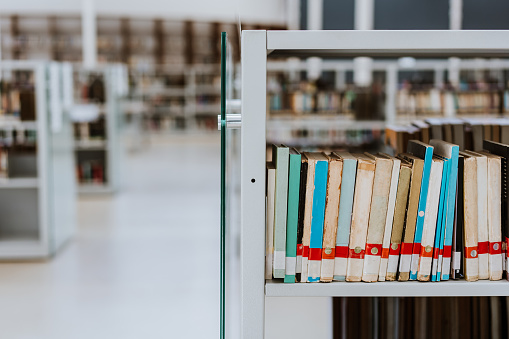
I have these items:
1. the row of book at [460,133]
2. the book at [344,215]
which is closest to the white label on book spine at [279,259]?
the book at [344,215]

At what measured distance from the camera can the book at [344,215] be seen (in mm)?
1481

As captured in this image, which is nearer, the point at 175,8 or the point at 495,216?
the point at 495,216

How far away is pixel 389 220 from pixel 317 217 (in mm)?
177

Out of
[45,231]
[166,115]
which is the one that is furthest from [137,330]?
[166,115]

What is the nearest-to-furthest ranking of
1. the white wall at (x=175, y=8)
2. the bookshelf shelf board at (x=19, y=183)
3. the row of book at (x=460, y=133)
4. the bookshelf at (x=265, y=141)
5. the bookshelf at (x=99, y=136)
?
the bookshelf at (x=265, y=141) < the row of book at (x=460, y=133) < the bookshelf shelf board at (x=19, y=183) < the bookshelf at (x=99, y=136) < the white wall at (x=175, y=8)

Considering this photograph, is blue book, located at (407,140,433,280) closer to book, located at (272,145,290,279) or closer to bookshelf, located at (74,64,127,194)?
book, located at (272,145,290,279)

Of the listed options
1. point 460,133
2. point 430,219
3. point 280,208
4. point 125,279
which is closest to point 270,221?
point 280,208

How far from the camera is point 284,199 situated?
1.48 metres

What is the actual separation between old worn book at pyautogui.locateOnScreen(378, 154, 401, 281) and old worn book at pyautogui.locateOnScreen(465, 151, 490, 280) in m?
0.20

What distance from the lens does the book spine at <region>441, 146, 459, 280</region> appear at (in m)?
1.48

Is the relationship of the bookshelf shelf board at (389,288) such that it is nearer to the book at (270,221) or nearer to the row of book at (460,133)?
the book at (270,221)

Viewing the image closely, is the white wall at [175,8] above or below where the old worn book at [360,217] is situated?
above

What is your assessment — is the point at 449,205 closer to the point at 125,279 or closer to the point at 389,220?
the point at 389,220

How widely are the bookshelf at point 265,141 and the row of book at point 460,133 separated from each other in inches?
25.6
